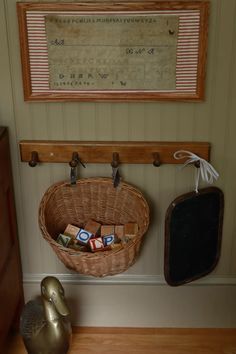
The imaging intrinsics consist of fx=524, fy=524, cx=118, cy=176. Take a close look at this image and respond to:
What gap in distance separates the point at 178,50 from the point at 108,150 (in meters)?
0.45

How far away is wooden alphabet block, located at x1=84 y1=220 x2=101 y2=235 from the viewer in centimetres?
206

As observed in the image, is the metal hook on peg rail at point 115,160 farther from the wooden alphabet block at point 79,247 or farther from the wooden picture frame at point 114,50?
the wooden alphabet block at point 79,247

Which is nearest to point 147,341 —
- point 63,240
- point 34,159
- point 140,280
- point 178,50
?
point 140,280

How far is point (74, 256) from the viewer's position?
184cm

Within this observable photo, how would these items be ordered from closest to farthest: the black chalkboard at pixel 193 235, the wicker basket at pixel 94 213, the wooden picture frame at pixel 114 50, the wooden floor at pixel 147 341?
the wooden picture frame at pixel 114 50, the wicker basket at pixel 94 213, the black chalkboard at pixel 193 235, the wooden floor at pixel 147 341

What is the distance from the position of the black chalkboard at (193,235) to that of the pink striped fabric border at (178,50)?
1.39 ft

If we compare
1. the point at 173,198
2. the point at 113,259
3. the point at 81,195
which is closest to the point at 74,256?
the point at 113,259

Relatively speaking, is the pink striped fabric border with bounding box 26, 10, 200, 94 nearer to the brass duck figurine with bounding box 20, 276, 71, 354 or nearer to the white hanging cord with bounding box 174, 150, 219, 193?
the white hanging cord with bounding box 174, 150, 219, 193

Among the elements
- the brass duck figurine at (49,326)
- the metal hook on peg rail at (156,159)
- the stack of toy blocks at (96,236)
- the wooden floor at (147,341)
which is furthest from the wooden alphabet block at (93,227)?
the wooden floor at (147,341)

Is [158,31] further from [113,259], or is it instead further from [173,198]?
[113,259]

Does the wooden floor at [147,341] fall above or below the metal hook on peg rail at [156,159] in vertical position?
below

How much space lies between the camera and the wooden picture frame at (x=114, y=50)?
1.77 metres

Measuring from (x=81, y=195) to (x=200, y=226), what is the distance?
0.48 meters

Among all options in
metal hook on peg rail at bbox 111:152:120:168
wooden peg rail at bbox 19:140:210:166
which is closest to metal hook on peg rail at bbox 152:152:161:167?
wooden peg rail at bbox 19:140:210:166
